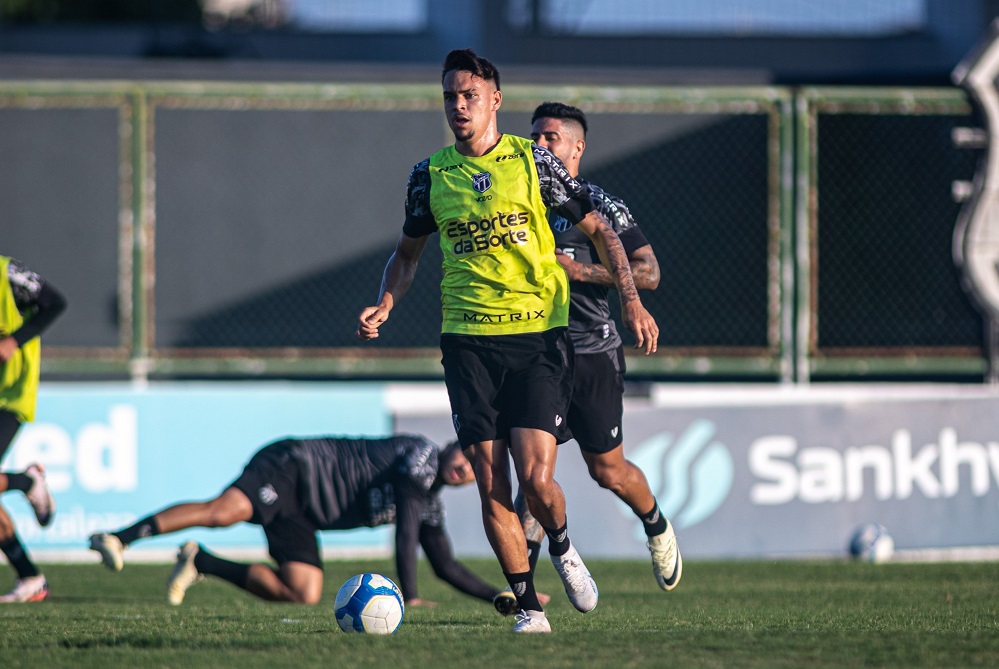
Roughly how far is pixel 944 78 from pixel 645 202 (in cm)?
324

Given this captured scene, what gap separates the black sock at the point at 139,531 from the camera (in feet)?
26.2

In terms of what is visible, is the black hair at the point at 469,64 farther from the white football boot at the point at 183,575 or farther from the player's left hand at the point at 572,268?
the white football boot at the point at 183,575

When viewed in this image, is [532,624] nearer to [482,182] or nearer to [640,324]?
[640,324]

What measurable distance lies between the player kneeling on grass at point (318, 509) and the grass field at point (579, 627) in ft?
0.62

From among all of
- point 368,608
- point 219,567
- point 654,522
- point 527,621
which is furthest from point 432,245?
point 527,621

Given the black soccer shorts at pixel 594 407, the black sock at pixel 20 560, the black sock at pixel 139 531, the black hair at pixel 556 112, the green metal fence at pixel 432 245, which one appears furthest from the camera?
the green metal fence at pixel 432 245

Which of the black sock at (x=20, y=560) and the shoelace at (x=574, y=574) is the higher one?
the shoelace at (x=574, y=574)

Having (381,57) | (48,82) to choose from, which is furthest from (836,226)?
(381,57)

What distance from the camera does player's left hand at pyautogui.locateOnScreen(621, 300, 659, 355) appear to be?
6.24m

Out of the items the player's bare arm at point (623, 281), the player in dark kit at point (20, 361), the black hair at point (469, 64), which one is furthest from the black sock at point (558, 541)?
the player in dark kit at point (20, 361)

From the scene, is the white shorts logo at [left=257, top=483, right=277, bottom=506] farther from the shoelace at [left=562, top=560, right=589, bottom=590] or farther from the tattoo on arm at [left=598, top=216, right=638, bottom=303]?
the tattoo on arm at [left=598, top=216, right=638, bottom=303]

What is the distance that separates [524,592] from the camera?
6273 millimetres

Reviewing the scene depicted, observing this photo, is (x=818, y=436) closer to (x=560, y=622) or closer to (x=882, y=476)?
(x=882, y=476)

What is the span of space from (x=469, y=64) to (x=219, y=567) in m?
3.40
